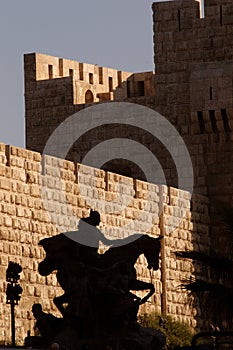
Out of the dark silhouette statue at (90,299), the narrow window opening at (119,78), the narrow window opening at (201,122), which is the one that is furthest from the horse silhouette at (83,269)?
the narrow window opening at (119,78)

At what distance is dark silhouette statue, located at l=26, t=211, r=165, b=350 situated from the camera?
19.8 metres

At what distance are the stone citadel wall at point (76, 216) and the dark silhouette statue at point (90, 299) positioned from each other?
5607 millimetres

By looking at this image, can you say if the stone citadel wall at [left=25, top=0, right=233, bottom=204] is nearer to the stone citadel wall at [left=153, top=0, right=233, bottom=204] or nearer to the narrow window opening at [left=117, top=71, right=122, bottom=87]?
the stone citadel wall at [left=153, top=0, right=233, bottom=204]

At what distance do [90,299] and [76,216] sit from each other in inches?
374

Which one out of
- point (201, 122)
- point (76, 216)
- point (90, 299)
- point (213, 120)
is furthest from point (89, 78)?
point (90, 299)

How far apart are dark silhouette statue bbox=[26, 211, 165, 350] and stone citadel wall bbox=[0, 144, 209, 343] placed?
5.61 meters

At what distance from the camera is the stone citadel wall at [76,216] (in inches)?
1056

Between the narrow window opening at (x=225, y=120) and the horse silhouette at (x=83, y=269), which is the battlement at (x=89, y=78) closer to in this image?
the narrow window opening at (x=225, y=120)

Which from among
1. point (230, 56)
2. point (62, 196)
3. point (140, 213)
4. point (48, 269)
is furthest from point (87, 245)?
point (230, 56)

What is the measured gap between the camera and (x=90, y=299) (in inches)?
784

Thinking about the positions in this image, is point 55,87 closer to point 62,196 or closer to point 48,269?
point 62,196

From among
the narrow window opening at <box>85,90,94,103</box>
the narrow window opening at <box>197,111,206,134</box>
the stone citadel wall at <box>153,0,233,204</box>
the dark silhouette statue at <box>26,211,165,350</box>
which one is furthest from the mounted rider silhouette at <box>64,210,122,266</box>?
the narrow window opening at <box>85,90,94,103</box>

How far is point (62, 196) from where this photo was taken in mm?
28922

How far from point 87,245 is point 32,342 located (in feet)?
4.18
